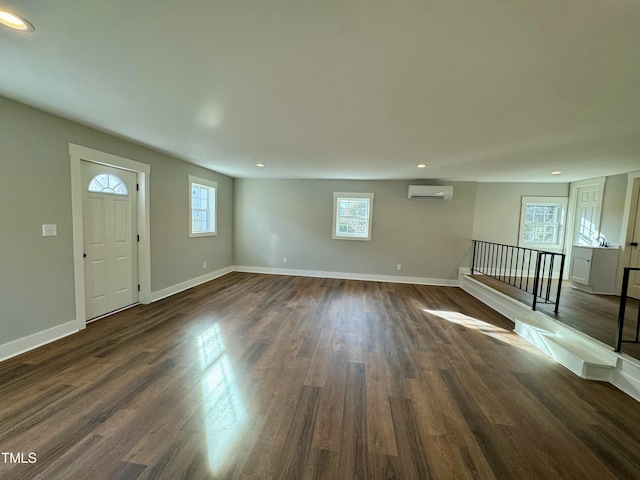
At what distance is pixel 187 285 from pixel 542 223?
8110mm

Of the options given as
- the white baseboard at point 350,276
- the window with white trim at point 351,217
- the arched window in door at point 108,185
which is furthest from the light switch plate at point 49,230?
the window with white trim at point 351,217

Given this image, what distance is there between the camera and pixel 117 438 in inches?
64.6

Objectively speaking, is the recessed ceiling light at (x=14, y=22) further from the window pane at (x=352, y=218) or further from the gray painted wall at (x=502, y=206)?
the gray painted wall at (x=502, y=206)

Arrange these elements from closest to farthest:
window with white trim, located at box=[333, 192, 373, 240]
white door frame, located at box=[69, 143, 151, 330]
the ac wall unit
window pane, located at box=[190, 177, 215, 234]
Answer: white door frame, located at box=[69, 143, 151, 330] < window pane, located at box=[190, 177, 215, 234] < the ac wall unit < window with white trim, located at box=[333, 192, 373, 240]

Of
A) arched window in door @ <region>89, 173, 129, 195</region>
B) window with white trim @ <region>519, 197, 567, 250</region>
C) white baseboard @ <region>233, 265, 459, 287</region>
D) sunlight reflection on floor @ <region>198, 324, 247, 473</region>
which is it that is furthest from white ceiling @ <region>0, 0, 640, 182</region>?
white baseboard @ <region>233, 265, 459, 287</region>

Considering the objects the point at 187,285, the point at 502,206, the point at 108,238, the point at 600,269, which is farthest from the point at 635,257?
the point at 108,238

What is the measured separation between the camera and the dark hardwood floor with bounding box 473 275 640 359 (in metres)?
2.86

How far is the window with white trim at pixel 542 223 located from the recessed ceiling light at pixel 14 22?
790cm

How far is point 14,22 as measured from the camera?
1413 mm

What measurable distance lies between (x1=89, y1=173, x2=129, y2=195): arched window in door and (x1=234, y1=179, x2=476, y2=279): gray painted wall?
3243 mm

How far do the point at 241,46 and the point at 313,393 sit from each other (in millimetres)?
2536

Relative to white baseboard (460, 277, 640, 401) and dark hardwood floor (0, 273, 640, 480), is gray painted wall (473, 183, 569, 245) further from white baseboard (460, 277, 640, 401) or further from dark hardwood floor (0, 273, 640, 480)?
dark hardwood floor (0, 273, 640, 480)

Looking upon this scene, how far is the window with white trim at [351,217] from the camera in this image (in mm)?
6484

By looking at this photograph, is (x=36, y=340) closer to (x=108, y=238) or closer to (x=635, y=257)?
(x=108, y=238)
